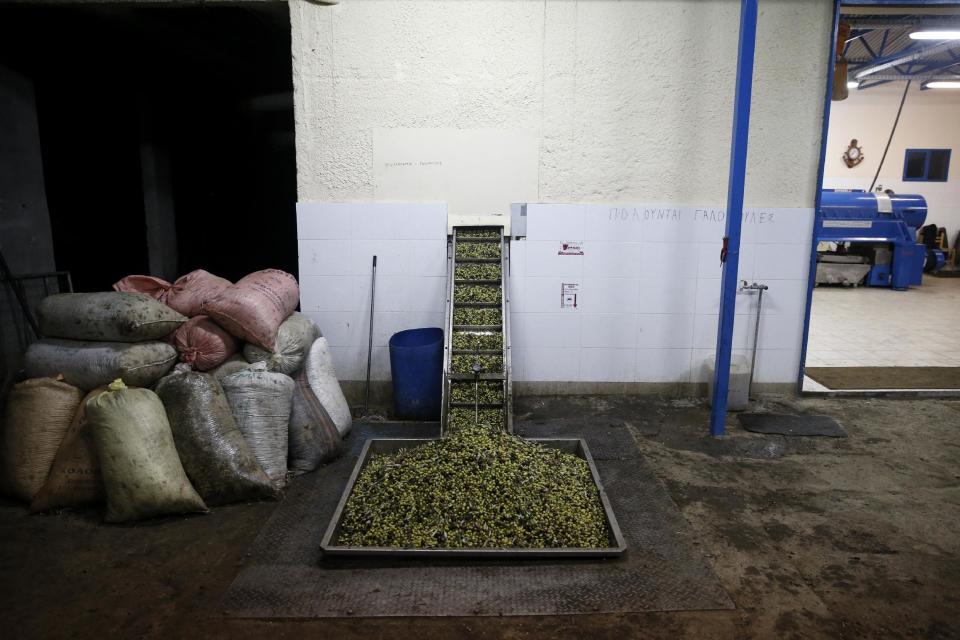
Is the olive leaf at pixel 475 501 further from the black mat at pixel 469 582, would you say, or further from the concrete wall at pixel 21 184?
the concrete wall at pixel 21 184

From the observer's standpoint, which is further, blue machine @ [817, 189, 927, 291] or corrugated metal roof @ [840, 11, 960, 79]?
blue machine @ [817, 189, 927, 291]

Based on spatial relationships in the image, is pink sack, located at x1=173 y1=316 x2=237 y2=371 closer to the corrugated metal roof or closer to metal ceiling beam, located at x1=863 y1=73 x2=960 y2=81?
the corrugated metal roof

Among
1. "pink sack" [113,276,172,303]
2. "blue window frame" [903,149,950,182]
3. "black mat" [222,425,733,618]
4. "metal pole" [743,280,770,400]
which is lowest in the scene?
"black mat" [222,425,733,618]

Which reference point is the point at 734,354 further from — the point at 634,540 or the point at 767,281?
the point at 634,540

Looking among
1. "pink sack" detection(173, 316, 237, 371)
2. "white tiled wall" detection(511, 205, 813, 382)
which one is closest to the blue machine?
"white tiled wall" detection(511, 205, 813, 382)

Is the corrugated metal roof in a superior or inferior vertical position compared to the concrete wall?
superior

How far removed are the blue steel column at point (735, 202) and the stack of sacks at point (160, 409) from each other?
2.40m

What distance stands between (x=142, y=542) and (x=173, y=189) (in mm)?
5117

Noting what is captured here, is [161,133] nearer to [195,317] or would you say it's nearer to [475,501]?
[195,317]

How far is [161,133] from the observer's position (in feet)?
21.1

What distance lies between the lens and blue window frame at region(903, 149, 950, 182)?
1147cm

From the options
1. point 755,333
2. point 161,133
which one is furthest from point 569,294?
point 161,133

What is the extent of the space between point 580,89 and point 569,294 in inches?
56.6

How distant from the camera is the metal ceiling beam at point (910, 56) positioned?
8516 millimetres
